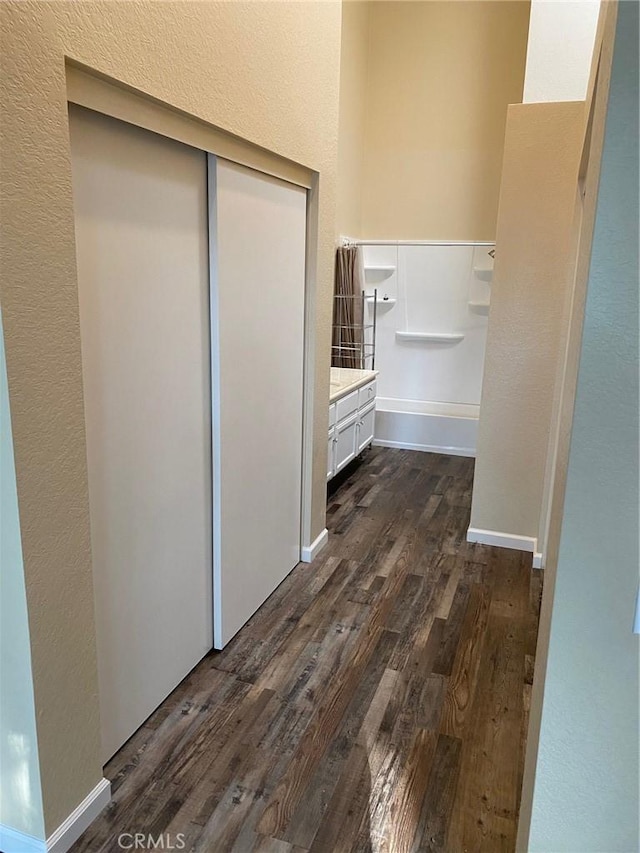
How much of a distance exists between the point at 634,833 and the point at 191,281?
6.19 feet

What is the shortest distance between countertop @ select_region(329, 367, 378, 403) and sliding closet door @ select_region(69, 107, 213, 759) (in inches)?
74.8

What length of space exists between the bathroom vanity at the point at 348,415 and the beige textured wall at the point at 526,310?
3.28 feet

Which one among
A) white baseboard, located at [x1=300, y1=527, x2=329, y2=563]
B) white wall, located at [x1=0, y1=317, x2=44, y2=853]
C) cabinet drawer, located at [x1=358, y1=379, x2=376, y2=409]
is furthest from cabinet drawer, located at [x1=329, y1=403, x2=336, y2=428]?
white wall, located at [x1=0, y1=317, x2=44, y2=853]

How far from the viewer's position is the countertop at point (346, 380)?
4229mm

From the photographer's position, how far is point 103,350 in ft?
5.81

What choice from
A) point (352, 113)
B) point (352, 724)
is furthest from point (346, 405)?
point (352, 113)

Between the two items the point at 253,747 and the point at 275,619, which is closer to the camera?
the point at 253,747

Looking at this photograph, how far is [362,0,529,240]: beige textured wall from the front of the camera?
5316 mm

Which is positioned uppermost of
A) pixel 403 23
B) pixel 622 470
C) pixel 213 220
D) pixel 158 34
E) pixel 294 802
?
pixel 403 23

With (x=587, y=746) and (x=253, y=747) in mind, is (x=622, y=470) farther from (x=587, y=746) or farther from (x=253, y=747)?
(x=253, y=747)

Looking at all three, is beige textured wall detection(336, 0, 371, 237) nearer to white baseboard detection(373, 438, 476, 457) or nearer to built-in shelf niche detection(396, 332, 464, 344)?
built-in shelf niche detection(396, 332, 464, 344)

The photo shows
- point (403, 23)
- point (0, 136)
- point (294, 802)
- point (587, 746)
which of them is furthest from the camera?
point (403, 23)

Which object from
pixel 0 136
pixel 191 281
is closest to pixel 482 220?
pixel 191 281

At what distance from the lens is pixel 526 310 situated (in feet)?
10.9
